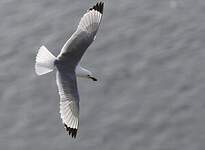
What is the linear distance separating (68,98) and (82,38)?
1966mm

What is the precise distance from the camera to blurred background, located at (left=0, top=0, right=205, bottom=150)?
2458 centimetres

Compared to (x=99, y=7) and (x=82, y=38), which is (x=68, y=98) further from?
(x=99, y=7)

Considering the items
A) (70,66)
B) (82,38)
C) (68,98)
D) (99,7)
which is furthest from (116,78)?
(68,98)

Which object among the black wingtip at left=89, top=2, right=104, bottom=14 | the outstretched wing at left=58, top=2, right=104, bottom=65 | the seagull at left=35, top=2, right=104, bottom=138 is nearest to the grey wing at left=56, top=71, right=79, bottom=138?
the seagull at left=35, top=2, right=104, bottom=138

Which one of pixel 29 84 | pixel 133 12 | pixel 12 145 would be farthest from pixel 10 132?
pixel 133 12

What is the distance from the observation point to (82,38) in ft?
67.1

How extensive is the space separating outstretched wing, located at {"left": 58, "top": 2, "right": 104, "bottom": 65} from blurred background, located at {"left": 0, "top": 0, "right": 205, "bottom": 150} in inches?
200

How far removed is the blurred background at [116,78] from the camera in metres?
24.6

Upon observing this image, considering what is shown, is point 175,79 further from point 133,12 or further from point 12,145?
point 12,145

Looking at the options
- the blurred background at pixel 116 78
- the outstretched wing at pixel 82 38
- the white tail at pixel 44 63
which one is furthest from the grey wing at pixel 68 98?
the blurred background at pixel 116 78

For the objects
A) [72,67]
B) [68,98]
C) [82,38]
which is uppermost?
[82,38]

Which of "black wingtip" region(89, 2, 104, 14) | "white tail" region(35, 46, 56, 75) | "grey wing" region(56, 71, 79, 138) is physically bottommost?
"grey wing" region(56, 71, 79, 138)

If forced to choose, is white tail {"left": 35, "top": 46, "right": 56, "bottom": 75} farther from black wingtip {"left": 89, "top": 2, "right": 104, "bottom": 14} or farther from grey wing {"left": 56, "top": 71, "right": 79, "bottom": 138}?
black wingtip {"left": 89, "top": 2, "right": 104, "bottom": 14}

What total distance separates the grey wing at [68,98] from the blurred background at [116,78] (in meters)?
5.13
